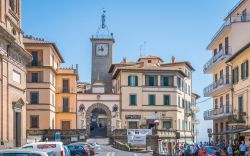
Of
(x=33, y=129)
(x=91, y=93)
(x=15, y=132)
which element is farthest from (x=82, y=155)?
(x=91, y=93)

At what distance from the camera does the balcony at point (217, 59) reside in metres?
50.9

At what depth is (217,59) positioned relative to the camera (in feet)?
178

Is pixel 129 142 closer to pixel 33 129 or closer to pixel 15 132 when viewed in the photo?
pixel 33 129

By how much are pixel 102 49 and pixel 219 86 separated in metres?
51.8

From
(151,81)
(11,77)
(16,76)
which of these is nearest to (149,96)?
(151,81)

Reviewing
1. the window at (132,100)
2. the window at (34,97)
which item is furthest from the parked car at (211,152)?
the window at (132,100)

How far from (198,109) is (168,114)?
26.2 metres

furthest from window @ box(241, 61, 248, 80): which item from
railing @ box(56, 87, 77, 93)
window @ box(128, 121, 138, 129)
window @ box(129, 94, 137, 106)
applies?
window @ box(128, 121, 138, 129)

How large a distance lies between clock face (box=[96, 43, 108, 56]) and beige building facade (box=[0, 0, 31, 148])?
52941 mm

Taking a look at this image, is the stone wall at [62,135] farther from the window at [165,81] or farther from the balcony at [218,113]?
the window at [165,81]

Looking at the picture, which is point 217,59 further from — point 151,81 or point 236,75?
point 151,81

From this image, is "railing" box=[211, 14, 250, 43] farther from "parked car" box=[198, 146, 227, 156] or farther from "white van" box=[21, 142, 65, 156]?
"white van" box=[21, 142, 65, 156]

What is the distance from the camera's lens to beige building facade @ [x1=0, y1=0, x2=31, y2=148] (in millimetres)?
39594

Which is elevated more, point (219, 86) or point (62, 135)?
point (219, 86)
